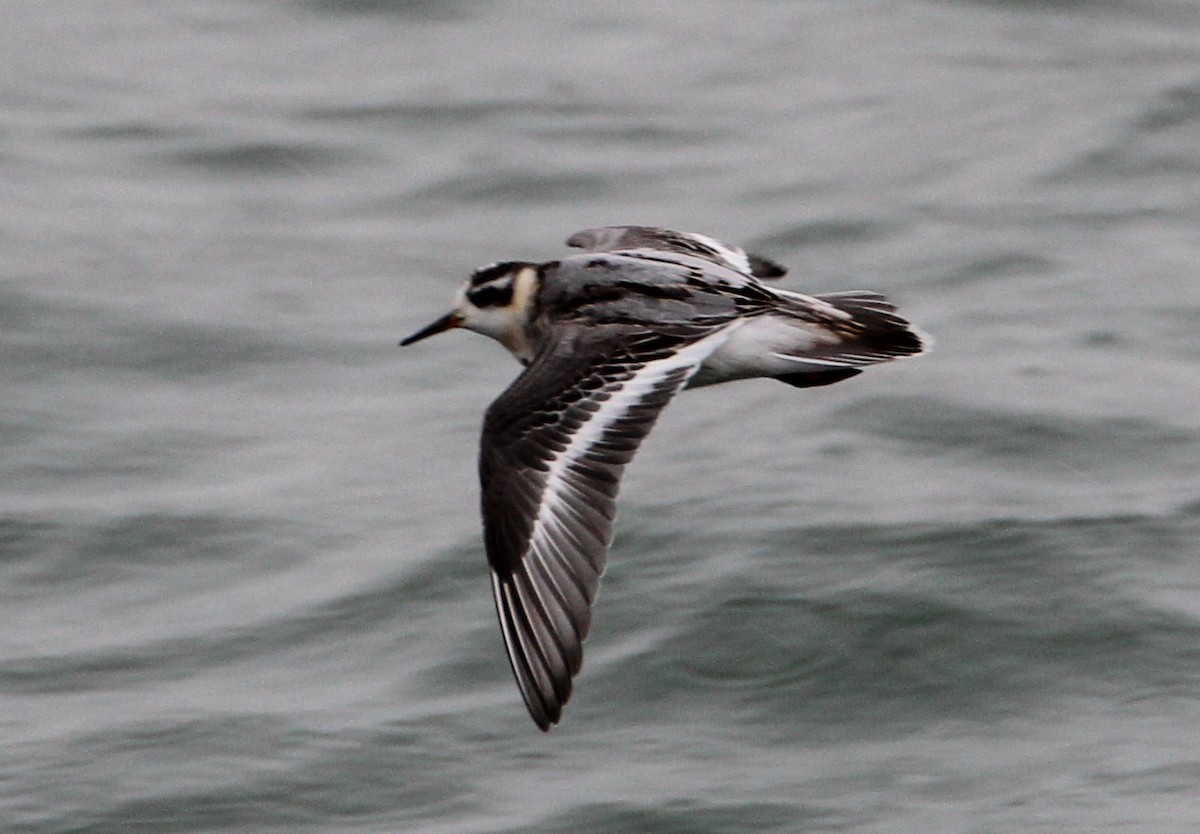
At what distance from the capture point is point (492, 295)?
25.3 ft

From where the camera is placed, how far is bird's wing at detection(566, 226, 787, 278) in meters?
8.30

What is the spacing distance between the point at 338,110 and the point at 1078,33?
16.1 ft

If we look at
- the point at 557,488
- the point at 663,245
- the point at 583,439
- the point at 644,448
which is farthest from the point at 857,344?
the point at 644,448

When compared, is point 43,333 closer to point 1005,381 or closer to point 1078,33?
point 1005,381

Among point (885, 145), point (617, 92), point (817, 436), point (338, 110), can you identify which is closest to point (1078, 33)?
point (885, 145)

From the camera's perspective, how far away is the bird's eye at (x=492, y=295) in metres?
7.68

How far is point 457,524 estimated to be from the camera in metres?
10.1

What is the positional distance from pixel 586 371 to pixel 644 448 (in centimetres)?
378

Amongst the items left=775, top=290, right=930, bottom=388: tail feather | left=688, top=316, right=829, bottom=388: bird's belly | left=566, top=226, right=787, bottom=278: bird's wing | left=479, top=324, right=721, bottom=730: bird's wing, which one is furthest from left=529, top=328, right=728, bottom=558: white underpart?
left=566, top=226, right=787, bottom=278: bird's wing

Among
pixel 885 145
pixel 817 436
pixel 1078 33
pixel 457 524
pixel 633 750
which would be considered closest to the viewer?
pixel 633 750

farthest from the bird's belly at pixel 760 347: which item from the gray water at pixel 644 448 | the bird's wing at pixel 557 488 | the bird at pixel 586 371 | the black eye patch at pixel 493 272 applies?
the gray water at pixel 644 448

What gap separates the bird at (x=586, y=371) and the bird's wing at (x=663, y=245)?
255 mm

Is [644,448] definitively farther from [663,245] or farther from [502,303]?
[502,303]

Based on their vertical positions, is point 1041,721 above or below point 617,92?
below
